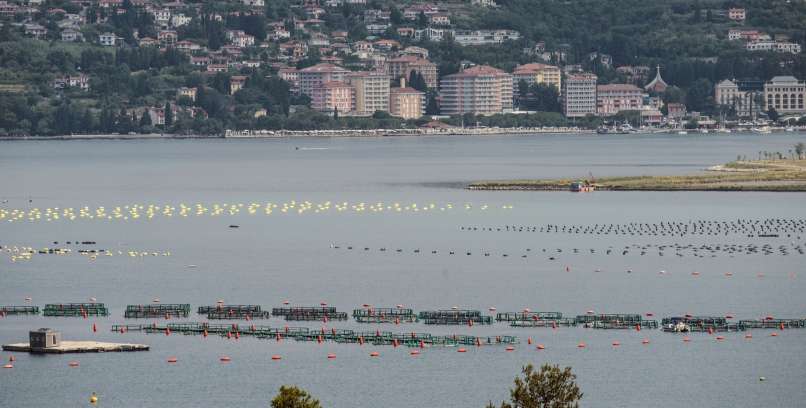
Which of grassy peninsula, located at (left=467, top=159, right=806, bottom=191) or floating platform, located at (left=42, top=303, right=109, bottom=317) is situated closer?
floating platform, located at (left=42, top=303, right=109, bottom=317)

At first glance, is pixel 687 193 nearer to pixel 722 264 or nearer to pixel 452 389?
pixel 722 264

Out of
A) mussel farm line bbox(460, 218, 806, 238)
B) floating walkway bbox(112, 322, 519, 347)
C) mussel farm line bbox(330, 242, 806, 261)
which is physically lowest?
mussel farm line bbox(460, 218, 806, 238)

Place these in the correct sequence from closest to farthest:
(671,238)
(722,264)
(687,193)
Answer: (722,264) → (671,238) → (687,193)

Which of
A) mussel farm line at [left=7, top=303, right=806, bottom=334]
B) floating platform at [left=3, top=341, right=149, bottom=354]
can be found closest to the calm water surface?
floating platform at [left=3, top=341, right=149, bottom=354]

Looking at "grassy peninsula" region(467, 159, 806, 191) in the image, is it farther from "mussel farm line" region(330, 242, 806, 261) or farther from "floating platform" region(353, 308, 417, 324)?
"floating platform" region(353, 308, 417, 324)

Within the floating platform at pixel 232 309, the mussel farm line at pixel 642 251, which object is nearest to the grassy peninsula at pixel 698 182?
the mussel farm line at pixel 642 251

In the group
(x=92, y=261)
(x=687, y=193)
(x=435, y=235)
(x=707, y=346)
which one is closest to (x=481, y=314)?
(x=707, y=346)

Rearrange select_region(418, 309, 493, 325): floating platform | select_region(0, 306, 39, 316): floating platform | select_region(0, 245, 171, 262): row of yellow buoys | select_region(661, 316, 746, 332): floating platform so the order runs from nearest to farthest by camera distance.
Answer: select_region(661, 316, 746, 332): floating platform, select_region(418, 309, 493, 325): floating platform, select_region(0, 306, 39, 316): floating platform, select_region(0, 245, 171, 262): row of yellow buoys
